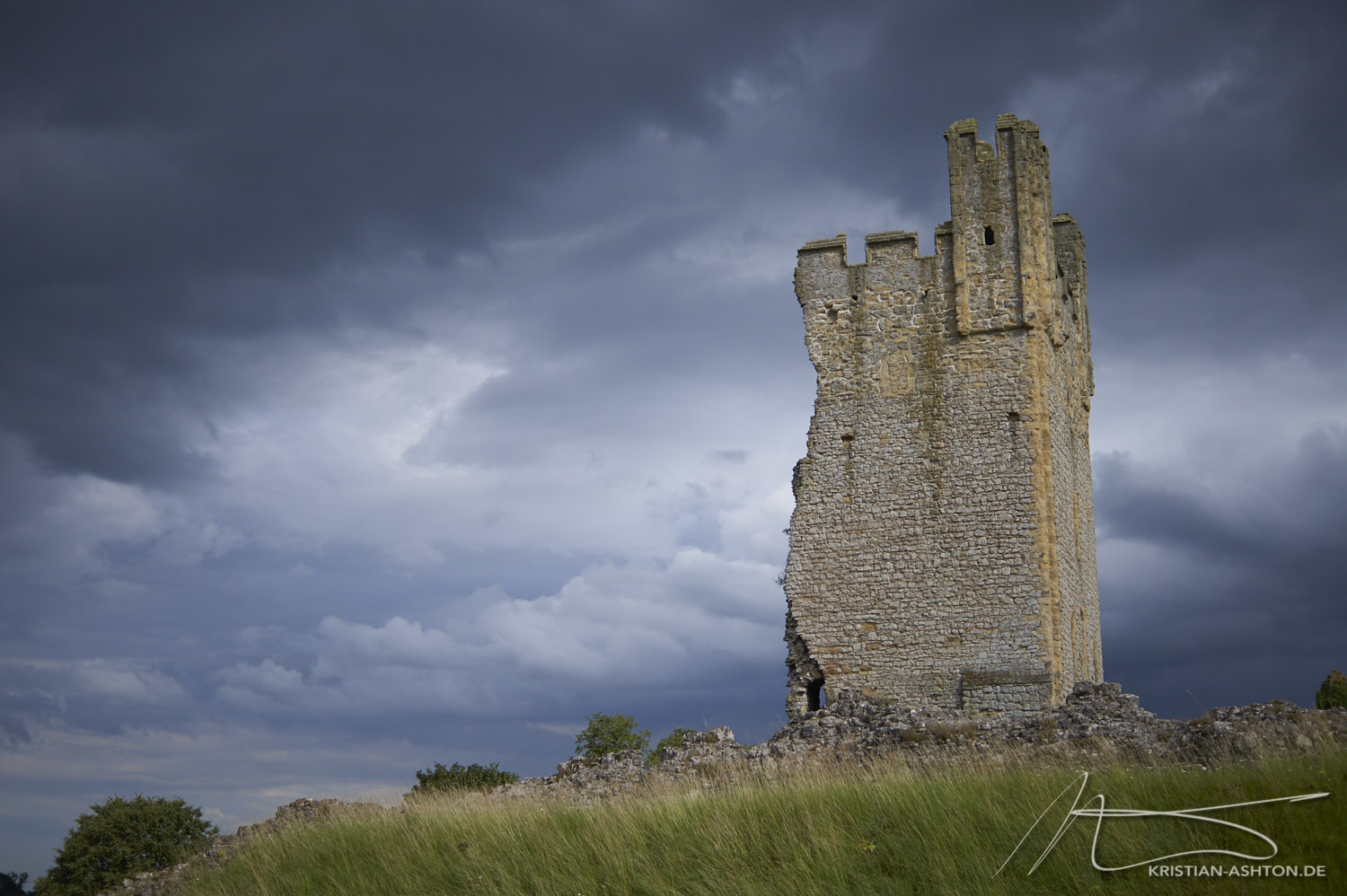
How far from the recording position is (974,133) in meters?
23.4

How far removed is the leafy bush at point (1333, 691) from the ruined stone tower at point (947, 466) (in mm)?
4318

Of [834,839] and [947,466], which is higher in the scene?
[947,466]

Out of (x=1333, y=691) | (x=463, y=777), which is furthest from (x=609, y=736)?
(x=1333, y=691)

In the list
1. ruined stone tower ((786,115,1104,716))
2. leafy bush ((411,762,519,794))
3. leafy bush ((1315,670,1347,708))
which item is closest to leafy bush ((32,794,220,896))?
leafy bush ((411,762,519,794))

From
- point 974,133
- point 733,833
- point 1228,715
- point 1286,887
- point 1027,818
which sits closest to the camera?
point 1286,887

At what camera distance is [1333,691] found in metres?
22.3

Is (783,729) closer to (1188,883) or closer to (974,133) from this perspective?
(1188,883)

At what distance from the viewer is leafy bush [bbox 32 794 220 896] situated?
967 inches

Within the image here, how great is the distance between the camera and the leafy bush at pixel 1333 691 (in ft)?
71.8

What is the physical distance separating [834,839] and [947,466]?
11.4 m

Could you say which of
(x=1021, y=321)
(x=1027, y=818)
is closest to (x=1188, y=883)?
(x=1027, y=818)

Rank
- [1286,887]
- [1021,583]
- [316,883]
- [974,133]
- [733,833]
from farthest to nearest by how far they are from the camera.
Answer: [974,133] → [1021,583] → [316,883] → [733,833] → [1286,887]

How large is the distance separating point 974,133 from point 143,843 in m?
23.1

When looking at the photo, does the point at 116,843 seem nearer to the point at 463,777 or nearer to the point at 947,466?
the point at 463,777
